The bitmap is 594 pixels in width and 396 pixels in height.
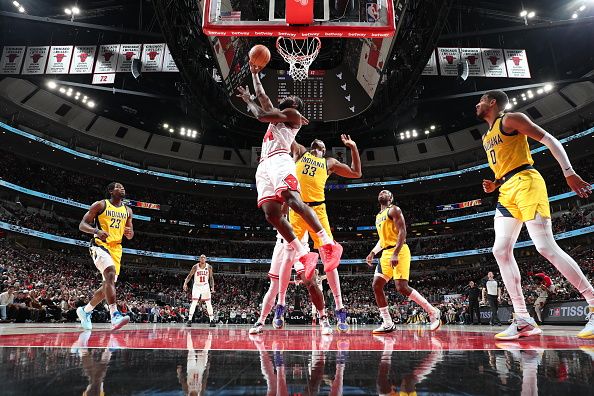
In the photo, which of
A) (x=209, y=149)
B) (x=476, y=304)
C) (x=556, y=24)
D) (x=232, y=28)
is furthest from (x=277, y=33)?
(x=209, y=149)

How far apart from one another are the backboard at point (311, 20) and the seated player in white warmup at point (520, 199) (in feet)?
13.4

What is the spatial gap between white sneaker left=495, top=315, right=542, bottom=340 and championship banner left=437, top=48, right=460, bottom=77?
1266cm

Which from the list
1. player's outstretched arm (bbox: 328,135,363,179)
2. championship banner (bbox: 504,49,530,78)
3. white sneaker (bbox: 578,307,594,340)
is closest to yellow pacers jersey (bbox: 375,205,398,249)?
player's outstretched arm (bbox: 328,135,363,179)

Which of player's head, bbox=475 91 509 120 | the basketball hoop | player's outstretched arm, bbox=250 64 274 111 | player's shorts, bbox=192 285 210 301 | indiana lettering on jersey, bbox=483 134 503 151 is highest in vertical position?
the basketball hoop

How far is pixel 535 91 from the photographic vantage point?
84.8ft

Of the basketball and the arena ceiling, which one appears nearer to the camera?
the basketball

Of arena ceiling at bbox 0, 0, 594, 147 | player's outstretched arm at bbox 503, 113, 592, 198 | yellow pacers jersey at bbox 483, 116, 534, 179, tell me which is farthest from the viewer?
arena ceiling at bbox 0, 0, 594, 147

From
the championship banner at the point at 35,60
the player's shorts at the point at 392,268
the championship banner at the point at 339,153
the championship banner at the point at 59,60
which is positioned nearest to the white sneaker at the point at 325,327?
the player's shorts at the point at 392,268

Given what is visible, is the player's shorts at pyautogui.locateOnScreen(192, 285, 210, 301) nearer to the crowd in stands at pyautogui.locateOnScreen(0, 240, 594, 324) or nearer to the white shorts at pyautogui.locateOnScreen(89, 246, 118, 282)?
the crowd in stands at pyautogui.locateOnScreen(0, 240, 594, 324)

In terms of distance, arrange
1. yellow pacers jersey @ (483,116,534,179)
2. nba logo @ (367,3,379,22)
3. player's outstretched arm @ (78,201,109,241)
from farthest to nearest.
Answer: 1. nba logo @ (367,3,379,22)
2. player's outstretched arm @ (78,201,109,241)
3. yellow pacers jersey @ (483,116,534,179)

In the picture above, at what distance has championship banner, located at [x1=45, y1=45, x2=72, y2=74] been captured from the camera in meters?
14.2

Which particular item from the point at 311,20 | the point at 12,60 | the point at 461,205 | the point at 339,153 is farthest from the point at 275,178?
the point at 461,205

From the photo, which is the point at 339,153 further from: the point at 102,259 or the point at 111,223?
the point at 102,259

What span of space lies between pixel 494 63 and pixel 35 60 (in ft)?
54.7
